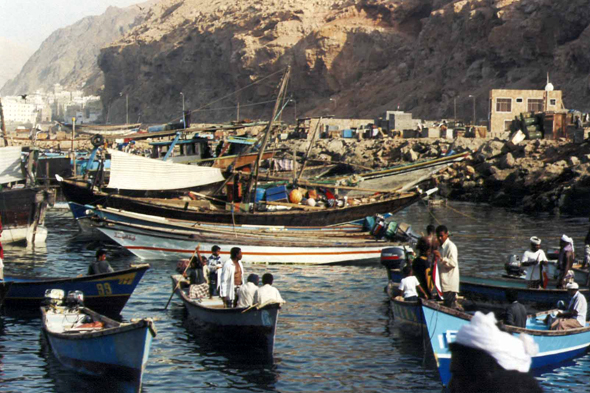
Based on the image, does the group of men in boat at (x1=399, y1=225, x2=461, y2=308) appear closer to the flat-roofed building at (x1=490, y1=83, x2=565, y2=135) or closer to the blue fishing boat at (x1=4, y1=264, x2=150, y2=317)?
the blue fishing boat at (x1=4, y1=264, x2=150, y2=317)

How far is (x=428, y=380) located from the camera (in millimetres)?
15391

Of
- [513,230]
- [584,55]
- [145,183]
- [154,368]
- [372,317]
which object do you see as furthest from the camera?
[584,55]

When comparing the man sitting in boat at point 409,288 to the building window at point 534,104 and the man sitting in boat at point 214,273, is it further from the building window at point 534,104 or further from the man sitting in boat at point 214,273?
the building window at point 534,104

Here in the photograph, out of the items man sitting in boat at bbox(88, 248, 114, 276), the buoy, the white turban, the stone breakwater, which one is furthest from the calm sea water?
the stone breakwater

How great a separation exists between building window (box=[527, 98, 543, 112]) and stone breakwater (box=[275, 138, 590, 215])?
7969mm

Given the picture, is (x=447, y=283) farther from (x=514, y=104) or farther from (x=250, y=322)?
(x=514, y=104)

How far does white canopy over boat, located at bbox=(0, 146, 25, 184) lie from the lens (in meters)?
38.7

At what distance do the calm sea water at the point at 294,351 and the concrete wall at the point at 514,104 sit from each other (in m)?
51.1

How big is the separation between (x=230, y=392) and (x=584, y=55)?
322 feet

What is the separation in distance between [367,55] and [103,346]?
5395 inches

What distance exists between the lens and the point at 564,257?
1905 cm

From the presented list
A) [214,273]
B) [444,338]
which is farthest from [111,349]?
[214,273]

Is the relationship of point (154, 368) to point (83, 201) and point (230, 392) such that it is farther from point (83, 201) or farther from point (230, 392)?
point (83, 201)

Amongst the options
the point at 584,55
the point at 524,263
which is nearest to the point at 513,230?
the point at 524,263
